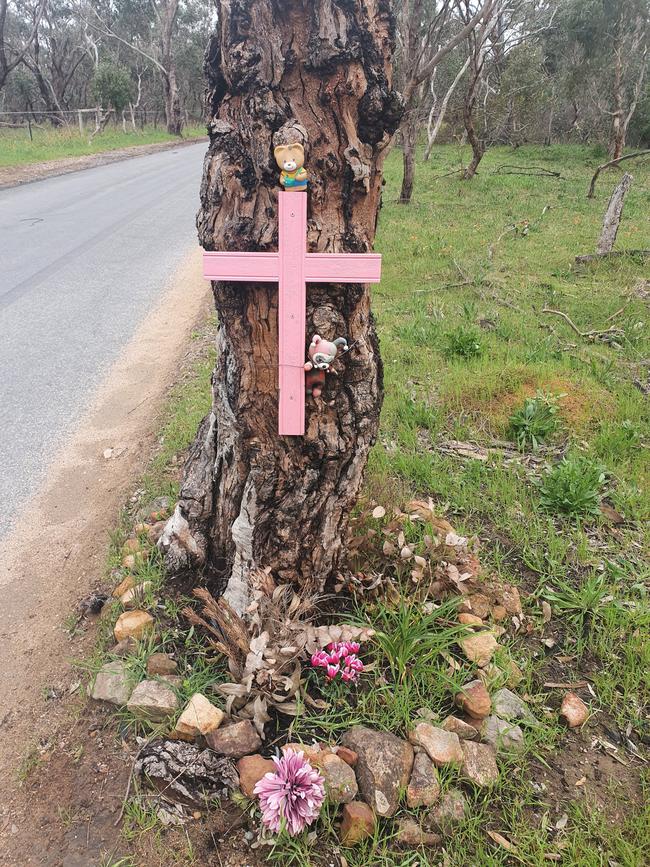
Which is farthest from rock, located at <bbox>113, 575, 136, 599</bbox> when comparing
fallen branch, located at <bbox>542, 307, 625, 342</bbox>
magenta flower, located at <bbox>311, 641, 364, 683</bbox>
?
fallen branch, located at <bbox>542, 307, 625, 342</bbox>

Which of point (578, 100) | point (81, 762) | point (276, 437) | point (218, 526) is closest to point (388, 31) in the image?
point (276, 437)

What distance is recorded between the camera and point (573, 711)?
2.14 meters

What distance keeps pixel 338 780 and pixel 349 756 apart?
9cm

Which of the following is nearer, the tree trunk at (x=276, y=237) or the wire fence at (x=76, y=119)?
the tree trunk at (x=276, y=237)

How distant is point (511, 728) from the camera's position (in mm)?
2061

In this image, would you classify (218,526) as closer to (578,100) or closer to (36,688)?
(36,688)

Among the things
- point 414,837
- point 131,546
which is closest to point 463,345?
point 131,546

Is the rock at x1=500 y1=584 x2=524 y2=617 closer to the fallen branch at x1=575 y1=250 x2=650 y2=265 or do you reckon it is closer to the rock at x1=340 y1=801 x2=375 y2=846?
the rock at x1=340 y1=801 x2=375 y2=846

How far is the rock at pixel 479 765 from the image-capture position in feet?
6.23

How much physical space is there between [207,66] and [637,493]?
9.86 feet

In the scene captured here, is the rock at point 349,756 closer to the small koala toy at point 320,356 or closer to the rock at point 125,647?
the rock at point 125,647

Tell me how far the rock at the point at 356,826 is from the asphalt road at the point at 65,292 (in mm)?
2483

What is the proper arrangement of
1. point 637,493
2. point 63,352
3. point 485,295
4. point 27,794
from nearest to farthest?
1. point 27,794
2. point 637,493
3. point 63,352
4. point 485,295

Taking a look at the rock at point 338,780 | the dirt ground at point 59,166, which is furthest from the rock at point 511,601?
the dirt ground at point 59,166
